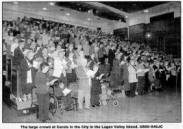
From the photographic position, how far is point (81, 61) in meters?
4.71

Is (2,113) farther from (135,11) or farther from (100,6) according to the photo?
(135,11)

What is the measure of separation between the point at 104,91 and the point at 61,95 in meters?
1.10

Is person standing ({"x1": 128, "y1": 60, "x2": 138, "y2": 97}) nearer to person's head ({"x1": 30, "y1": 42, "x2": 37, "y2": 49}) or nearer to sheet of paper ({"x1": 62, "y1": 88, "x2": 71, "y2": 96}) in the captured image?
sheet of paper ({"x1": 62, "y1": 88, "x2": 71, "y2": 96})

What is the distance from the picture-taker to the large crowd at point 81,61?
4184mm

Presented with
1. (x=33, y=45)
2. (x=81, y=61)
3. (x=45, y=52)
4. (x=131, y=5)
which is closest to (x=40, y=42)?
(x=33, y=45)

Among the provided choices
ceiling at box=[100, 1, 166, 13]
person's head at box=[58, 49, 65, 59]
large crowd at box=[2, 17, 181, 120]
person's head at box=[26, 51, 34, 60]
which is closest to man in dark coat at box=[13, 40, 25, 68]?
large crowd at box=[2, 17, 181, 120]

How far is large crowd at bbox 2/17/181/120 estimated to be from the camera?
13.7 feet

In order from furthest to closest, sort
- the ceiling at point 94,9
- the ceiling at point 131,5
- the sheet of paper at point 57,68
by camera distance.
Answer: the ceiling at point 131,5 → the ceiling at point 94,9 → the sheet of paper at point 57,68

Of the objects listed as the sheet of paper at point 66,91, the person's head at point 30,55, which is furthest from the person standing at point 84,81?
the person's head at point 30,55

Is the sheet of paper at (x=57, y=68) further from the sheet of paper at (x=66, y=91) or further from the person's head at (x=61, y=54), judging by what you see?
the sheet of paper at (x=66, y=91)

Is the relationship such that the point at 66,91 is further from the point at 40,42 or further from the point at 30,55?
the point at 40,42

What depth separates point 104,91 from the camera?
503 cm

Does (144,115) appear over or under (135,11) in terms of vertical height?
under

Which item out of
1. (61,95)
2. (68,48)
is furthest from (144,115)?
(68,48)
